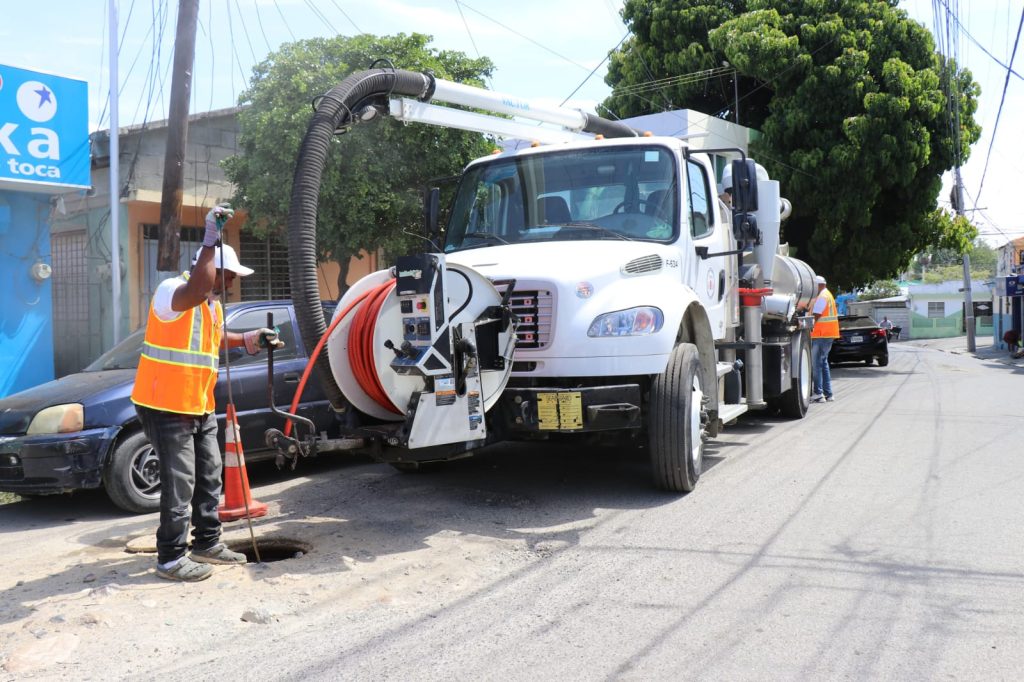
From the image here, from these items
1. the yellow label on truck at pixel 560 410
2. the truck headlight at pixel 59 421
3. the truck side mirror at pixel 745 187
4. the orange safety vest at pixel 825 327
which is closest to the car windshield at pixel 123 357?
the truck headlight at pixel 59 421

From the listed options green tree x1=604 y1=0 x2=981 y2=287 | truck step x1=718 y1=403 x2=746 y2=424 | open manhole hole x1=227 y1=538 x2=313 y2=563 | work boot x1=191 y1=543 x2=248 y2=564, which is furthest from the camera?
green tree x1=604 y1=0 x2=981 y2=287

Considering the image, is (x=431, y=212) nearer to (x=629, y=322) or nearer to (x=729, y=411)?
(x=629, y=322)

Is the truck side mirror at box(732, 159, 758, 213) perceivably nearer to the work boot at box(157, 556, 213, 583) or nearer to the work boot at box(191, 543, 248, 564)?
the work boot at box(191, 543, 248, 564)

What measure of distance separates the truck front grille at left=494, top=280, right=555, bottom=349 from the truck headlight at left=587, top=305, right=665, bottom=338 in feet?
0.98

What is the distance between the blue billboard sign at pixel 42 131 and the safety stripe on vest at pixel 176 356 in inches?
302

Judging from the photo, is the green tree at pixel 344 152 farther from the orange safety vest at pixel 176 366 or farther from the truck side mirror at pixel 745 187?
the orange safety vest at pixel 176 366

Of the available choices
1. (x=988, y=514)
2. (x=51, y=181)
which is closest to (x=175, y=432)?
(x=988, y=514)

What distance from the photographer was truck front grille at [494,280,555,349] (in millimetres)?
5879

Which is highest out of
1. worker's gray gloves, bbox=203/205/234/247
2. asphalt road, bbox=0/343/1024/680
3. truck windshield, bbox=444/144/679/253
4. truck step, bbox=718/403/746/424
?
truck windshield, bbox=444/144/679/253

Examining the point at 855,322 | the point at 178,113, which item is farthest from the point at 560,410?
the point at 855,322

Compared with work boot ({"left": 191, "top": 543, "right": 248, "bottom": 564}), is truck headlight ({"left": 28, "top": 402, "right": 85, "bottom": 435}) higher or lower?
higher

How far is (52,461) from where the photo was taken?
616 centimetres

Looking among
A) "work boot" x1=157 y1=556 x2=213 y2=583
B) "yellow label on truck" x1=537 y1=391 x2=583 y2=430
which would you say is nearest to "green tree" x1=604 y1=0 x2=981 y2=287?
"yellow label on truck" x1=537 y1=391 x2=583 y2=430

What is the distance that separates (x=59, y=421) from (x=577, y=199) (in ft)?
13.6
